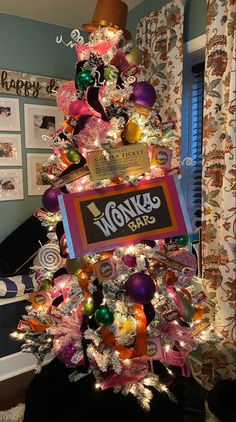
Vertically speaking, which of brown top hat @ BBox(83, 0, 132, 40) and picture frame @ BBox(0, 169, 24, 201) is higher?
brown top hat @ BBox(83, 0, 132, 40)

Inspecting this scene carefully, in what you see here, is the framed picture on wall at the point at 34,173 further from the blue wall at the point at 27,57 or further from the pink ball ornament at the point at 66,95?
the pink ball ornament at the point at 66,95

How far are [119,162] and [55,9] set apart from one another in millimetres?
1726

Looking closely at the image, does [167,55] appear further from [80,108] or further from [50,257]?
[50,257]

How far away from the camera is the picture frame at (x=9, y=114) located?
2523 millimetres

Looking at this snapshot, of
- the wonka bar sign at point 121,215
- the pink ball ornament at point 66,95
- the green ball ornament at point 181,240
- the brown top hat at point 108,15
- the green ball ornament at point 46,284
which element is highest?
the brown top hat at point 108,15

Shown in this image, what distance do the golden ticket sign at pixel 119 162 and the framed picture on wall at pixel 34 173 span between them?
1.47 metres

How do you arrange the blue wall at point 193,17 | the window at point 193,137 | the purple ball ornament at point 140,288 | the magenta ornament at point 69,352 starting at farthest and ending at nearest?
the window at point 193,137 → the blue wall at point 193,17 → the magenta ornament at point 69,352 → the purple ball ornament at point 140,288

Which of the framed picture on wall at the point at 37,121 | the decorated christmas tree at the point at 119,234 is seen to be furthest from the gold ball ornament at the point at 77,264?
the framed picture on wall at the point at 37,121

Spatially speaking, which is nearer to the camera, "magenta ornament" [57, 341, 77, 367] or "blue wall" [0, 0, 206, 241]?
"magenta ornament" [57, 341, 77, 367]

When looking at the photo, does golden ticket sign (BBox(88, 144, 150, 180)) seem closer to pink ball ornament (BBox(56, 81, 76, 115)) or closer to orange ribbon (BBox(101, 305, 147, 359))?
pink ball ornament (BBox(56, 81, 76, 115))

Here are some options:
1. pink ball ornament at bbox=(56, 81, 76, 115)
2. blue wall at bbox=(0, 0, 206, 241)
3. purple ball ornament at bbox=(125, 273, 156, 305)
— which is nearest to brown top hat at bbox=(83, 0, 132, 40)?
pink ball ornament at bbox=(56, 81, 76, 115)

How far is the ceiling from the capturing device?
A: 2.27m

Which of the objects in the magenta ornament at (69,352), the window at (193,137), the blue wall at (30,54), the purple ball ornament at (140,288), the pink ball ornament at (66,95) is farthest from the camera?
the blue wall at (30,54)

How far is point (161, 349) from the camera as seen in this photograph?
4.55ft
